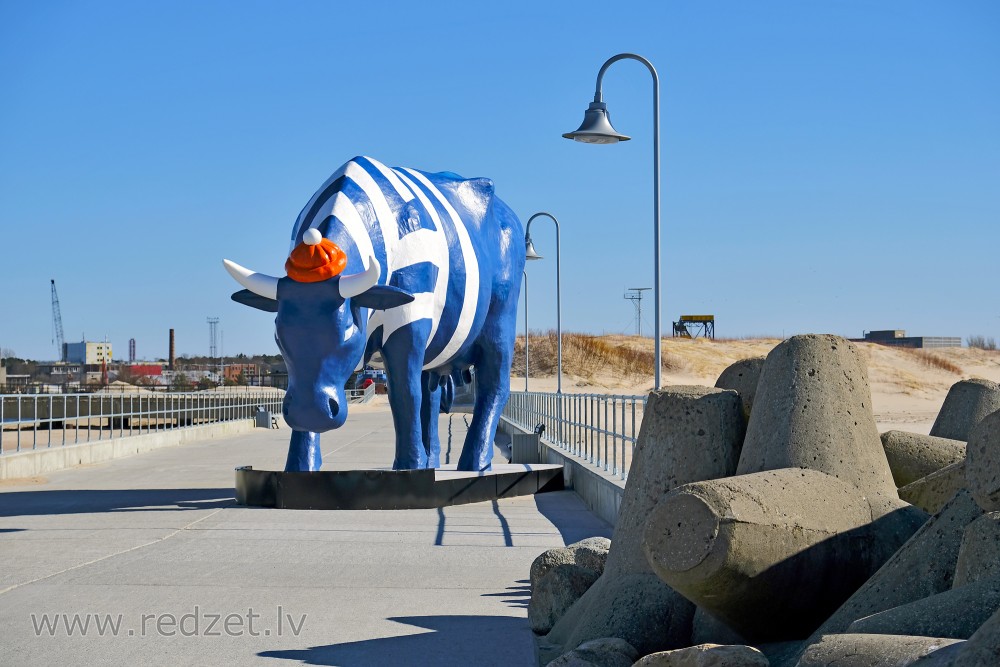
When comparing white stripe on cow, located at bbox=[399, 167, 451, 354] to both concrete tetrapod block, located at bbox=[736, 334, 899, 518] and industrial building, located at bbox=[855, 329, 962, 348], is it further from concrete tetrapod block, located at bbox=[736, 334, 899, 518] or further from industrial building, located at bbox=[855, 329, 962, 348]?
industrial building, located at bbox=[855, 329, 962, 348]

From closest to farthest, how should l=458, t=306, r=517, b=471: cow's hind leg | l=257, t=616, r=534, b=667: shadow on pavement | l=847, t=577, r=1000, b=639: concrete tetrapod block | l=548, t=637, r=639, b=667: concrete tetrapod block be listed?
1. l=847, t=577, r=1000, b=639: concrete tetrapod block
2. l=548, t=637, r=639, b=667: concrete tetrapod block
3. l=257, t=616, r=534, b=667: shadow on pavement
4. l=458, t=306, r=517, b=471: cow's hind leg

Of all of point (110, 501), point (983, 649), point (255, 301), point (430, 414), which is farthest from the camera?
point (430, 414)

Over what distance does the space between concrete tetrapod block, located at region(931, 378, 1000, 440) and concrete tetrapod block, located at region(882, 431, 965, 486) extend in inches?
21.5

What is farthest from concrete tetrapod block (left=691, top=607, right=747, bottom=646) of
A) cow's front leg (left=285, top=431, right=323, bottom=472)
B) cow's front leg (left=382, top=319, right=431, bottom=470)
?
cow's front leg (left=285, top=431, right=323, bottom=472)

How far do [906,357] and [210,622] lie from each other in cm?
7665

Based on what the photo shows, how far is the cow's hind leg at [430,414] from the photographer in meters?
14.9

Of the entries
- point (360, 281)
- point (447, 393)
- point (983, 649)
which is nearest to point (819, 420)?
point (983, 649)

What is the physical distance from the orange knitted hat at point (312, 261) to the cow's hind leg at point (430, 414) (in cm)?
343

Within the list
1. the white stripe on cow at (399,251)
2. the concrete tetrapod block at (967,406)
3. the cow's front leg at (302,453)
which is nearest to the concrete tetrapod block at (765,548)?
the concrete tetrapod block at (967,406)

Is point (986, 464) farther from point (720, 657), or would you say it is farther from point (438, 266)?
point (438, 266)

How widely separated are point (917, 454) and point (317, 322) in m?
6.46

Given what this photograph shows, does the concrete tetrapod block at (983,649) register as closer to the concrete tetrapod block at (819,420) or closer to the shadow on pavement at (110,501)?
the concrete tetrapod block at (819,420)

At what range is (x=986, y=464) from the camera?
4391 mm

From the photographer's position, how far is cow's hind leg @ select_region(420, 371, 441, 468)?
1495 centimetres
